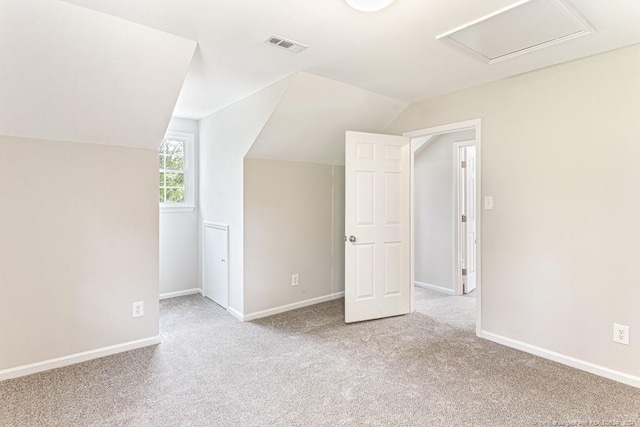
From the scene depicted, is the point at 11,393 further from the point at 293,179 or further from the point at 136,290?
the point at 293,179

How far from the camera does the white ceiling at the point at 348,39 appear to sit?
1.85 meters

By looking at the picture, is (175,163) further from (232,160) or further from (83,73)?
(83,73)

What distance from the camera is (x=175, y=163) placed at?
174 inches

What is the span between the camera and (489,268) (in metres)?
3.03

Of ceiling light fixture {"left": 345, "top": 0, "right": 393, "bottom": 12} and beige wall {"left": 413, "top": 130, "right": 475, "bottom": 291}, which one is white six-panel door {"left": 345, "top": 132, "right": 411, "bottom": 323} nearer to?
beige wall {"left": 413, "top": 130, "right": 475, "bottom": 291}

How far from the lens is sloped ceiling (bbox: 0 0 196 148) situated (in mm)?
1857

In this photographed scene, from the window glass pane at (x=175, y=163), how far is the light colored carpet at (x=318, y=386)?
2.14 m

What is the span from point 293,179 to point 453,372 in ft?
8.10

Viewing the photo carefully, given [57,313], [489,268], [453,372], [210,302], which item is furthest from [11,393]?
[489,268]

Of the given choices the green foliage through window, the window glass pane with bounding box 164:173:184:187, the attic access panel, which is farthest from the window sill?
the attic access panel

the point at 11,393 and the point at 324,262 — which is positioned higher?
the point at 324,262

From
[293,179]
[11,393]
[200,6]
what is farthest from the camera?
[293,179]

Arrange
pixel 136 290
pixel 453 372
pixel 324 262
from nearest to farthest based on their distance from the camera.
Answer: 1. pixel 453 372
2. pixel 136 290
3. pixel 324 262

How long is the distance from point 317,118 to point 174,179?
2176 millimetres
